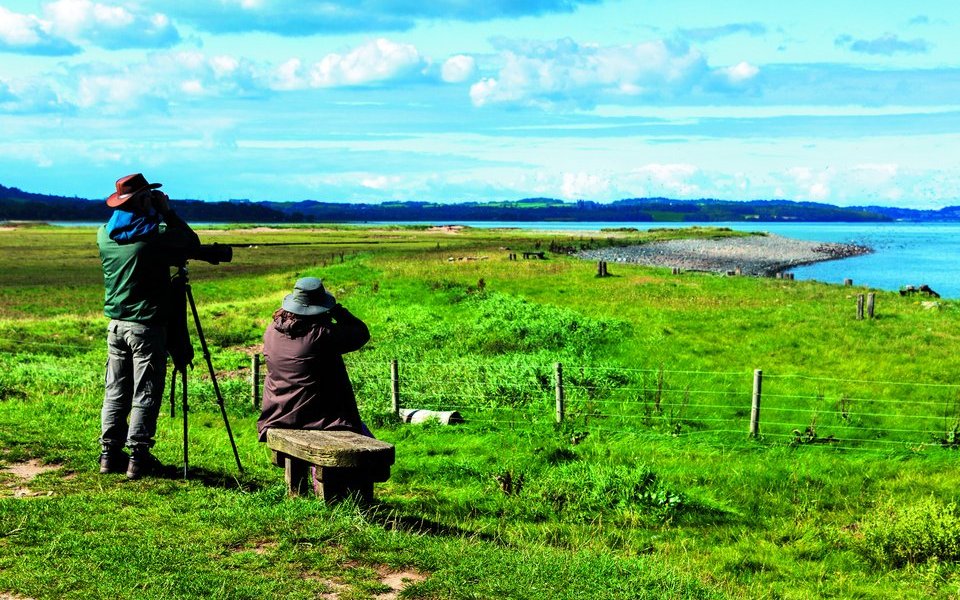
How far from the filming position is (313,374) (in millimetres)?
8156

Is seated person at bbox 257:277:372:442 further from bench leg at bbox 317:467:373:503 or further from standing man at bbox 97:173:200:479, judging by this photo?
standing man at bbox 97:173:200:479

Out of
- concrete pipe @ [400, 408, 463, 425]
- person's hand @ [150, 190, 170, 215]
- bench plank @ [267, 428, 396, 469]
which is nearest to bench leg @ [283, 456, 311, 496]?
bench plank @ [267, 428, 396, 469]

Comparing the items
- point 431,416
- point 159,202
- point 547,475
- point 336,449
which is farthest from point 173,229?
point 431,416

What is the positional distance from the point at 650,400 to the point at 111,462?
1345cm

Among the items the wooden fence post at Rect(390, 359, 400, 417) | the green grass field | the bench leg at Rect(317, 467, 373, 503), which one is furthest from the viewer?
the wooden fence post at Rect(390, 359, 400, 417)

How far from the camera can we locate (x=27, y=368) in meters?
20.2

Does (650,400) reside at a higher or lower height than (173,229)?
lower

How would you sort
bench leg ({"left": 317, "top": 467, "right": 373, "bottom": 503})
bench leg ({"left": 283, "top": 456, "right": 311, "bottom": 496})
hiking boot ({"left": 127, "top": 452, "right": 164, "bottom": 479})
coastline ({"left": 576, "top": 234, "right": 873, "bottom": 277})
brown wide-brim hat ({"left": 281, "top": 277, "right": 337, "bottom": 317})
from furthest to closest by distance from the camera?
coastline ({"left": 576, "top": 234, "right": 873, "bottom": 277})
hiking boot ({"left": 127, "top": 452, "right": 164, "bottom": 479})
bench leg ({"left": 283, "top": 456, "right": 311, "bottom": 496})
brown wide-brim hat ({"left": 281, "top": 277, "right": 337, "bottom": 317})
bench leg ({"left": 317, "top": 467, "right": 373, "bottom": 503})

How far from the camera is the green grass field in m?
6.61

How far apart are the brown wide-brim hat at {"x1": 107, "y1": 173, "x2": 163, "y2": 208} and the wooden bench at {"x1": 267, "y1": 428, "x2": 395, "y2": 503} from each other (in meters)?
2.91

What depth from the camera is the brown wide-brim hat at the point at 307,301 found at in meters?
8.05

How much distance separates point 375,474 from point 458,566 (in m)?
1.53

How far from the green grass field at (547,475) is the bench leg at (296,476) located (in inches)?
7.5

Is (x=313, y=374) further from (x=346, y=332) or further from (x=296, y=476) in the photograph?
(x=296, y=476)
